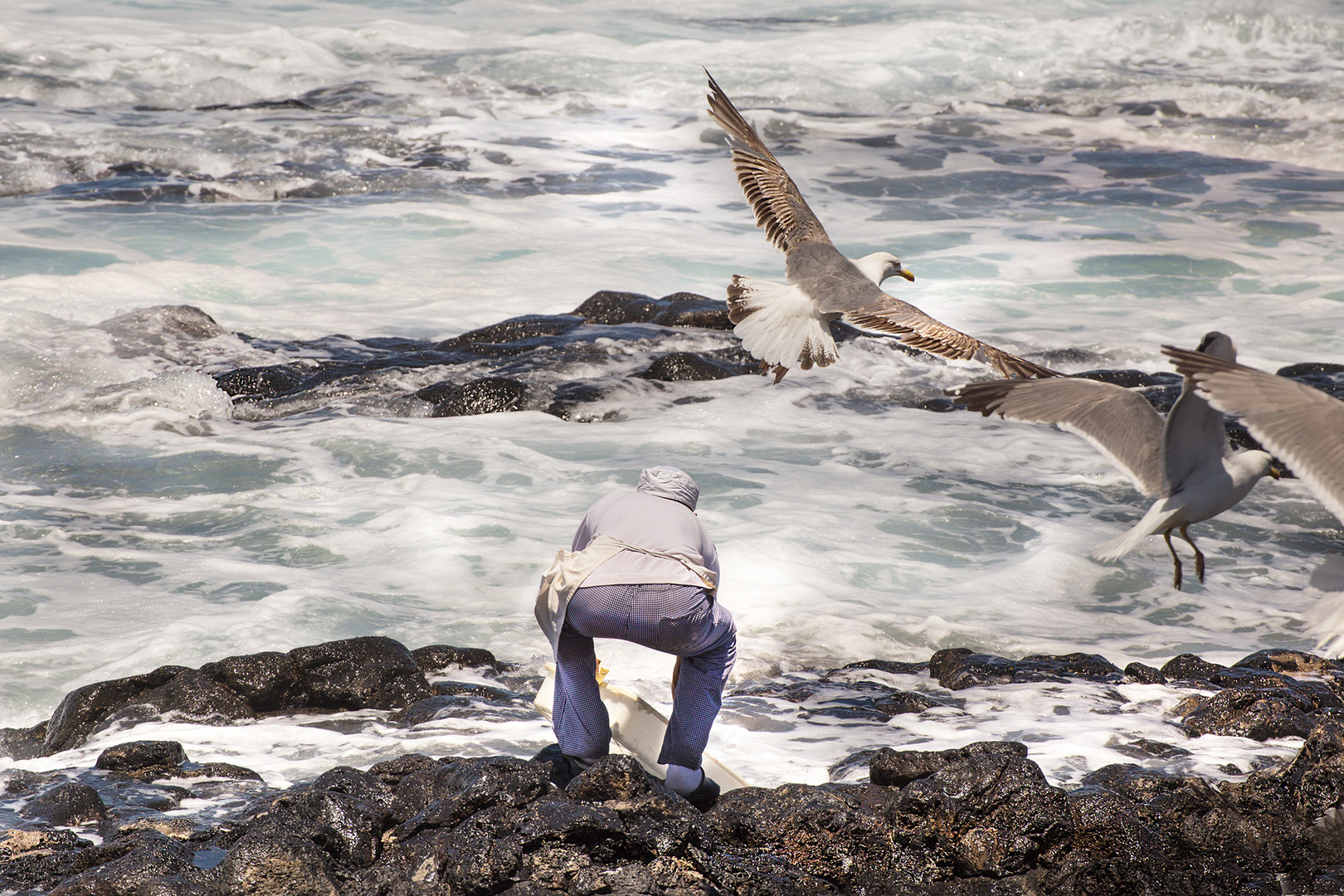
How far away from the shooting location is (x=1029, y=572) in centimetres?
915

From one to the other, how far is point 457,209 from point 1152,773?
17023 mm

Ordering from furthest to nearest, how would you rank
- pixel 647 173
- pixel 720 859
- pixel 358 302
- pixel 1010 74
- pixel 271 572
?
pixel 1010 74, pixel 647 173, pixel 358 302, pixel 271 572, pixel 720 859

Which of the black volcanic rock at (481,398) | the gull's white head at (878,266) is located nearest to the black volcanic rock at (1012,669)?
the gull's white head at (878,266)

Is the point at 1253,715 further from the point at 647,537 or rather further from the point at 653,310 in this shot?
the point at 653,310

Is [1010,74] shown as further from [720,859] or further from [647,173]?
[720,859]

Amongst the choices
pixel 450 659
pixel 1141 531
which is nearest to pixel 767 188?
pixel 450 659

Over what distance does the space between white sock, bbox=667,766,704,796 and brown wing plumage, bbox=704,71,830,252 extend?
5142 mm

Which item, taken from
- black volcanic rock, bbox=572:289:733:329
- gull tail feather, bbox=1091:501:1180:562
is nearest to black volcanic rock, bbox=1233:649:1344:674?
gull tail feather, bbox=1091:501:1180:562

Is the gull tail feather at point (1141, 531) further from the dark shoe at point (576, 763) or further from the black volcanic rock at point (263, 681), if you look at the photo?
the black volcanic rock at point (263, 681)

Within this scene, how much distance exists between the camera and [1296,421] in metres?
4.07

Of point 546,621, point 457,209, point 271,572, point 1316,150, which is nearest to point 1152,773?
point 546,621

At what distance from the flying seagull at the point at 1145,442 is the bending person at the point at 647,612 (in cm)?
147

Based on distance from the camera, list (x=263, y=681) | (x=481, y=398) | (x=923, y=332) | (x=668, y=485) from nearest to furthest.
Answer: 1. (x=668, y=485)
2. (x=263, y=681)
3. (x=923, y=332)
4. (x=481, y=398)

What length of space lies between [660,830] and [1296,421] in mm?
2544
